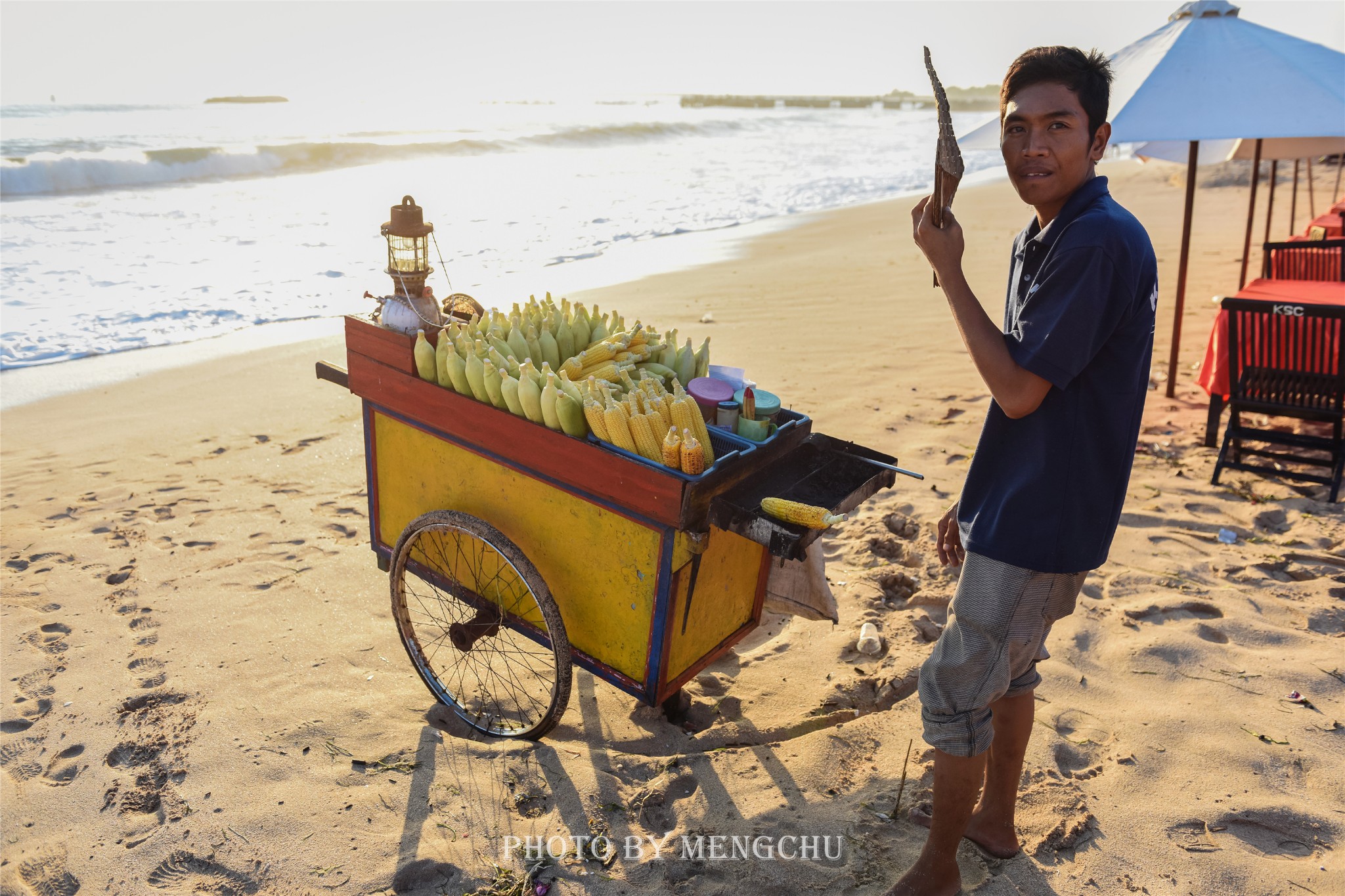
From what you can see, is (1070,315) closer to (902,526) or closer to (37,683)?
(902,526)

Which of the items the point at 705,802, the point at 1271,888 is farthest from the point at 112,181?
the point at 1271,888

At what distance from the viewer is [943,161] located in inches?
75.1

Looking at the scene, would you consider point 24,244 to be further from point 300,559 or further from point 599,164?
point 599,164

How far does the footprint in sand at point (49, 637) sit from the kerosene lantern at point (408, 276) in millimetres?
2020

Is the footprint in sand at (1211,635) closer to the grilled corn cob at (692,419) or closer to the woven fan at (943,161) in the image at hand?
the grilled corn cob at (692,419)

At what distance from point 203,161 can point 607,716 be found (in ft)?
66.6

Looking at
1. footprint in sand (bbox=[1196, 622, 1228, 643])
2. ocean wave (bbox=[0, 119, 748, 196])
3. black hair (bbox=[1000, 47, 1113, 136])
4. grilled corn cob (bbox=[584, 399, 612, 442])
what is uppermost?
ocean wave (bbox=[0, 119, 748, 196])

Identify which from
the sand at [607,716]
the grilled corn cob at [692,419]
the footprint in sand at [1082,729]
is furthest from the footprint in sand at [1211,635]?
the grilled corn cob at [692,419]

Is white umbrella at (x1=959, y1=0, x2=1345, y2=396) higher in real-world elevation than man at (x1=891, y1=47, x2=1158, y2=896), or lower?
higher

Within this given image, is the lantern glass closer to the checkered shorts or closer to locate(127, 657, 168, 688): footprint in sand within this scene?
locate(127, 657, 168, 688): footprint in sand

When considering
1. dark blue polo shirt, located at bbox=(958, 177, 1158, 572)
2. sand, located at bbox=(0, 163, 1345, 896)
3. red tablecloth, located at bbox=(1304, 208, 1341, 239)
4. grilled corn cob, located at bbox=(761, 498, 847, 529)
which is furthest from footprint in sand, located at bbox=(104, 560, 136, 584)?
red tablecloth, located at bbox=(1304, 208, 1341, 239)

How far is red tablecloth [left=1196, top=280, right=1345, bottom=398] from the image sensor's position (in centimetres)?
543

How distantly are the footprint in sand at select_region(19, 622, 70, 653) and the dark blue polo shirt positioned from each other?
3.74 metres

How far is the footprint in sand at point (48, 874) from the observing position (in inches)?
99.8
